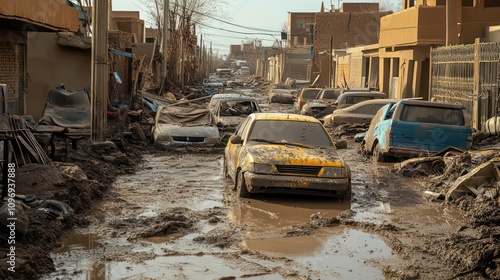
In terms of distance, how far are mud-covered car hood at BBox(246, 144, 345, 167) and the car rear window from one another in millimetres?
4963

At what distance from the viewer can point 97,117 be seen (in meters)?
17.6

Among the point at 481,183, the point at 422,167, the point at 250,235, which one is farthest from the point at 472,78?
the point at 250,235

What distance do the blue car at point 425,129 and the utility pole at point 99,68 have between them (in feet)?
21.9

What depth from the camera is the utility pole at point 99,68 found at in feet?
56.6

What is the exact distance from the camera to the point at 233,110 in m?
24.7

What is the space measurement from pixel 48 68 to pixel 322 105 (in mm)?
11897

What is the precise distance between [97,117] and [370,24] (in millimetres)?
55399

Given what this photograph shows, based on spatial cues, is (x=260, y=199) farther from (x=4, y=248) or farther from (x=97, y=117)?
(x=97, y=117)

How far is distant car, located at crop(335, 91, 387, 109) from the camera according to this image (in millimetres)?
28312

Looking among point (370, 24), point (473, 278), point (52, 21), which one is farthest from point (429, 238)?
point (370, 24)

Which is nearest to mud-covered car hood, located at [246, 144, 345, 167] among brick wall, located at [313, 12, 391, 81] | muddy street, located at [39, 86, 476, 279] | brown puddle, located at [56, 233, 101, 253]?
muddy street, located at [39, 86, 476, 279]

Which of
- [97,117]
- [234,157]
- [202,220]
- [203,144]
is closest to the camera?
[202,220]

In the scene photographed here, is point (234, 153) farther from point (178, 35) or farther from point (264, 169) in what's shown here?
point (178, 35)

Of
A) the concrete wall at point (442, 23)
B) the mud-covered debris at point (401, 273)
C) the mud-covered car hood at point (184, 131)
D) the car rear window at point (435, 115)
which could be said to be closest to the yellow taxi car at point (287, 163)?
the mud-covered debris at point (401, 273)
